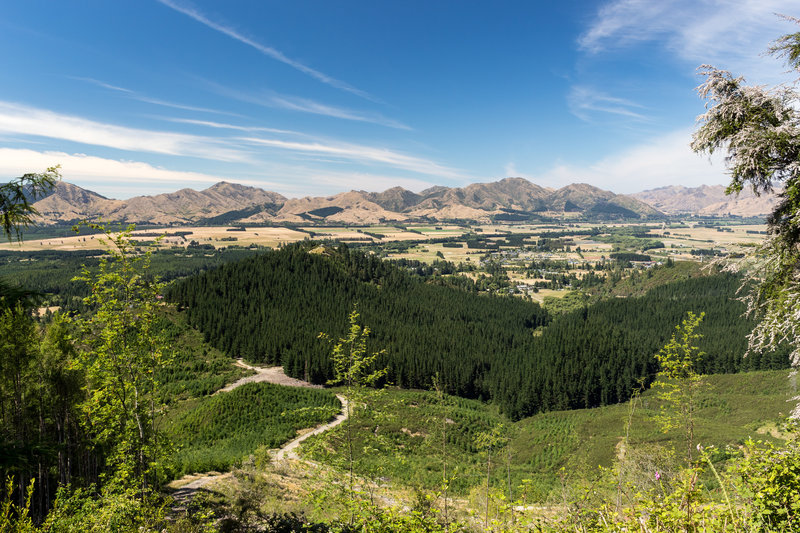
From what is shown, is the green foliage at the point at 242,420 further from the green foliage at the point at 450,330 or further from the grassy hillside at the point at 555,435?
the green foliage at the point at 450,330

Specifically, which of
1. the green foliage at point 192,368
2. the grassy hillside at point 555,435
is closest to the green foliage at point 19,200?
the grassy hillside at point 555,435

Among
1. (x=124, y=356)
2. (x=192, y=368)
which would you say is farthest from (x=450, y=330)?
(x=124, y=356)

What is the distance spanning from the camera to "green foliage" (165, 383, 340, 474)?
42747 mm

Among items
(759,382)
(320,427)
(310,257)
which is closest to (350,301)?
(310,257)

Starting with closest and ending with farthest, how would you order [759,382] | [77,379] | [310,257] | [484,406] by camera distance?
1. [77,379]
2. [759,382]
3. [484,406]
4. [310,257]

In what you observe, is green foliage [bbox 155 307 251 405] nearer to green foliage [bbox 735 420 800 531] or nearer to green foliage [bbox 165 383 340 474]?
green foliage [bbox 165 383 340 474]

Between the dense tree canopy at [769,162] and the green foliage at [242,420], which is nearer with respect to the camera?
Answer: the dense tree canopy at [769,162]

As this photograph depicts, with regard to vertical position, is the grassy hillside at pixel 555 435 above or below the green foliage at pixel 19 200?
below

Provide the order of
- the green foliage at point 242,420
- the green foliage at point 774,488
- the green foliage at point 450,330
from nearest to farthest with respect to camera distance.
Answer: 1. the green foliage at point 774,488
2. the green foliage at point 242,420
3. the green foliage at point 450,330

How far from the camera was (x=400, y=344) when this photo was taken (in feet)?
318

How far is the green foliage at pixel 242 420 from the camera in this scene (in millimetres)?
42747

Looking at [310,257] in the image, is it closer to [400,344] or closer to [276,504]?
[400,344]

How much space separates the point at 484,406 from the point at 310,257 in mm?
89647

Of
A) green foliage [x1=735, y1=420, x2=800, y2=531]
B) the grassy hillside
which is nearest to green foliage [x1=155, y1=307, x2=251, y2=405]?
the grassy hillside
